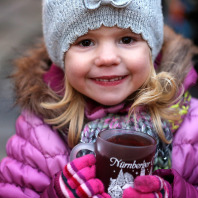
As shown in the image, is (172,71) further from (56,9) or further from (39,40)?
(39,40)

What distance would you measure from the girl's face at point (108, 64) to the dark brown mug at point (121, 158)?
Result: 36 cm

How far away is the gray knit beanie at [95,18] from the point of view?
4.62ft

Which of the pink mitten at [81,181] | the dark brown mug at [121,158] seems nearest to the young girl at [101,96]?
the pink mitten at [81,181]

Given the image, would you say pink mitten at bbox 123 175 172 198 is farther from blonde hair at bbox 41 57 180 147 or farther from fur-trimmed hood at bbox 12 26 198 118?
fur-trimmed hood at bbox 12 26 198 118

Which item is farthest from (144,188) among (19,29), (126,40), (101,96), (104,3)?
(19,29)

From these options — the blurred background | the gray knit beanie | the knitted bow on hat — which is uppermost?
the knitted bow on hat

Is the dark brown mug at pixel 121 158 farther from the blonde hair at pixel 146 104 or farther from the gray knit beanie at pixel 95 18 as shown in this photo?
the gray knit beanie at pixel 95 18

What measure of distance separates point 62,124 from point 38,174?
25 cm

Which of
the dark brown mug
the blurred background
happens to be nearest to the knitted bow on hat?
the dark brown mug

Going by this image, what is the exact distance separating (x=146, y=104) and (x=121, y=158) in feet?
1.81

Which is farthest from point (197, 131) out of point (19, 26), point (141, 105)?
point (19, 26)

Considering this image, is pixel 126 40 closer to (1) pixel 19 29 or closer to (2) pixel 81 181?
(2) pixel 81 181

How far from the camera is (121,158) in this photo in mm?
1034

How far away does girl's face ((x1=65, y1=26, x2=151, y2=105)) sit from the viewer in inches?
55.3
